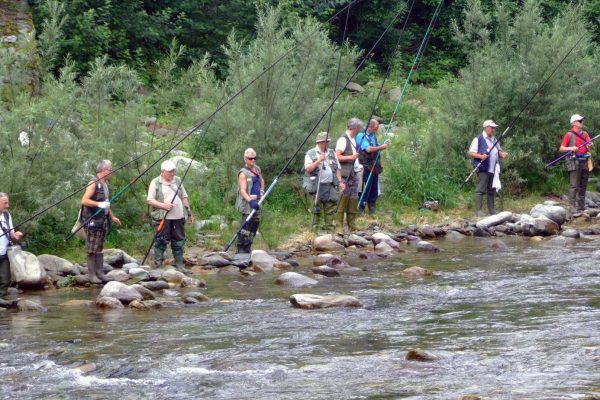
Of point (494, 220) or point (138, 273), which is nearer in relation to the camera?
point (138, 273)

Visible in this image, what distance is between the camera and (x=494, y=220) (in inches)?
714

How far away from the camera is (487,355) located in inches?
336

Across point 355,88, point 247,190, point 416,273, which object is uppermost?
point 355,88

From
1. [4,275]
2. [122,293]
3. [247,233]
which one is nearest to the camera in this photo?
[122,293]

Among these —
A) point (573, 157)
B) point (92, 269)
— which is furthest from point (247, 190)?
point (573, 157)

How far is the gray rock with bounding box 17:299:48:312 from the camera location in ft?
36.9

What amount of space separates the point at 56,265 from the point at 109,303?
2.25 m

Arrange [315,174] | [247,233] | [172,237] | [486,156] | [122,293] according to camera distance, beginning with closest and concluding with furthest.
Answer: [122,293], [172,237], [247,233], [315,174], [486,156]

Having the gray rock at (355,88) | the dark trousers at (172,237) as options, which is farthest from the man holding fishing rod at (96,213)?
the gray rock at (355,88)

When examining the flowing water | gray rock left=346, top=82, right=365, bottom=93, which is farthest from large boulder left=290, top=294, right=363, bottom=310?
gray rock left=346, top=82, right=365, bottom=93

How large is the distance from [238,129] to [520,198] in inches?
240

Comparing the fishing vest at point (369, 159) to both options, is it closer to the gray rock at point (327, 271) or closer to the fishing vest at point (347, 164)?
the fishing vest at point (347, 164)

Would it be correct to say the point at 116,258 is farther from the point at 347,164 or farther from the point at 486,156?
the point at 486,156

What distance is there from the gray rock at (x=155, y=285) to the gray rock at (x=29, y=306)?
1.43m
